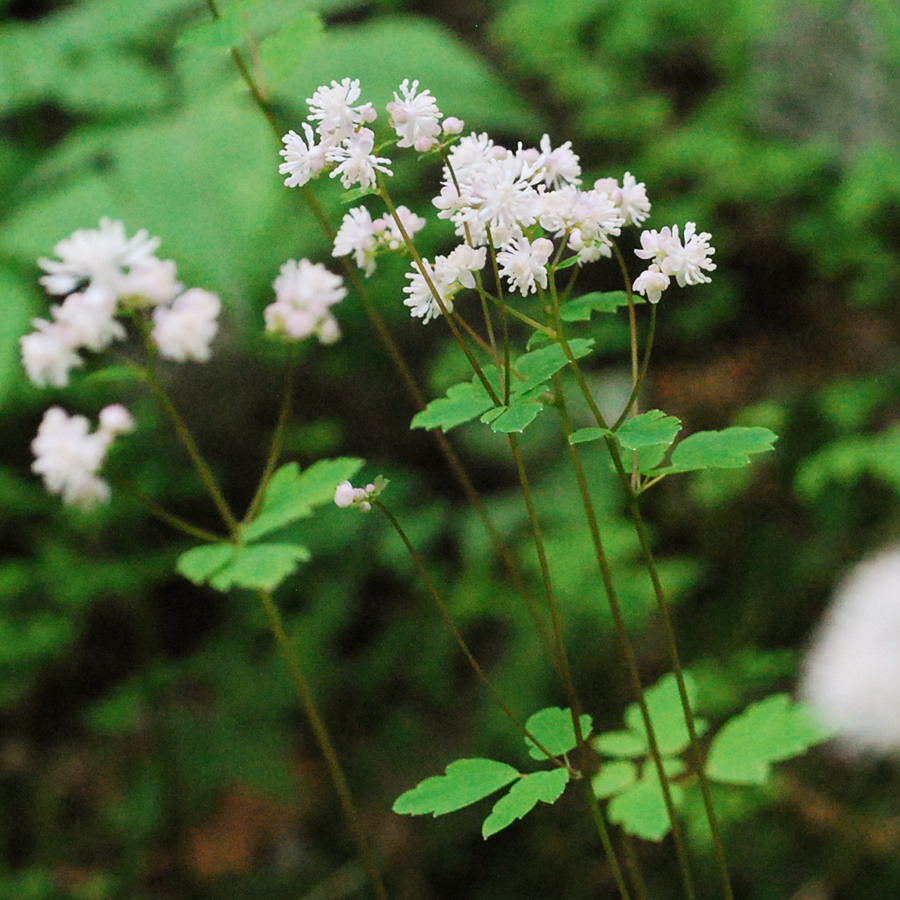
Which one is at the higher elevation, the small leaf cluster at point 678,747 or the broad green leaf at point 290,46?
the broad green leaf at point 290,46

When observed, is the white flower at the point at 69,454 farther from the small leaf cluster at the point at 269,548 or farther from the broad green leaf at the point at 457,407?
the broad green leaf at the point at 457,407

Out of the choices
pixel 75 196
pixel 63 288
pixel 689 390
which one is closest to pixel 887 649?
pixel 689 390

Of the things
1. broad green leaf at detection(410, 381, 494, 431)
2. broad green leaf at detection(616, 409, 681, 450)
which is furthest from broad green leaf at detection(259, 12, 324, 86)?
broad green leaf at detection(616, 409, 681, 450)

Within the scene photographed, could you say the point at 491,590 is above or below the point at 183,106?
below

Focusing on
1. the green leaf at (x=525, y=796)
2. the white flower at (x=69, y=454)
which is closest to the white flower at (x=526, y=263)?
the green leaf at (x=525, y=796)

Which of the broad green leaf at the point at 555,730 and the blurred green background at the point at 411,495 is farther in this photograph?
the blurred green background at the point at 411,495

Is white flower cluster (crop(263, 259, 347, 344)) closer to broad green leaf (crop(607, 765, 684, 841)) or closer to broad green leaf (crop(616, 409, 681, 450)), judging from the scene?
broad green leaf (crop(616, 409, 681, 450))

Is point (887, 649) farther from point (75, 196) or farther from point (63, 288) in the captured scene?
point (75, 196)
